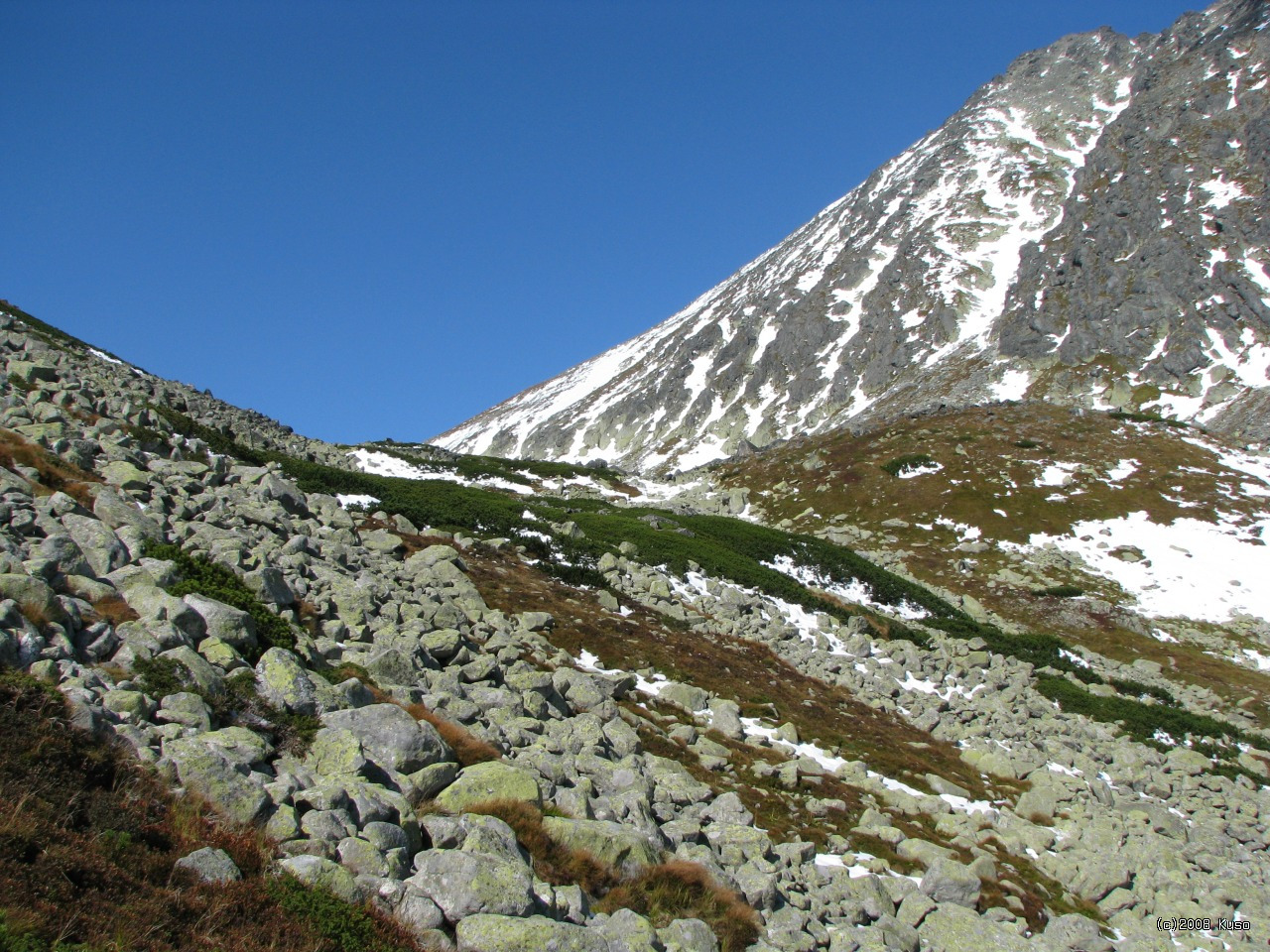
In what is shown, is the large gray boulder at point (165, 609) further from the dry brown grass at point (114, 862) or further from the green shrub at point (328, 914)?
the green shrub at point (328, 914)

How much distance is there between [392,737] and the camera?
9281 mm

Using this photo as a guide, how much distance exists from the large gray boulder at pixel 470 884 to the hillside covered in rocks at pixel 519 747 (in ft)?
0.10

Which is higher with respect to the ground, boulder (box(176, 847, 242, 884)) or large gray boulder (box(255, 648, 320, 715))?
large gray boulder (box(255, 648, 320, 715))

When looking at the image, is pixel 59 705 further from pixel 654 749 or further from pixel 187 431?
pixel 187 431

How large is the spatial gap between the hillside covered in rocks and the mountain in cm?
8785

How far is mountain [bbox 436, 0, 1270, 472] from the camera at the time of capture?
117 meters

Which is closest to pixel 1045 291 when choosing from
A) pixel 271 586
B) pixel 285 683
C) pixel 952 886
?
pixel 952 886

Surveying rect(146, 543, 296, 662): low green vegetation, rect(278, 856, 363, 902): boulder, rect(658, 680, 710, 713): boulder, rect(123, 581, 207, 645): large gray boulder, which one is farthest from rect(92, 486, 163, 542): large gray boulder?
rect(658, 680, 710, 713): boulder

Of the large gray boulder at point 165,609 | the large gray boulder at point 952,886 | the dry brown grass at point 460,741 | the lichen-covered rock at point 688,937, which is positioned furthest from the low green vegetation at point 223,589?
the large gray boulder at point 952,886

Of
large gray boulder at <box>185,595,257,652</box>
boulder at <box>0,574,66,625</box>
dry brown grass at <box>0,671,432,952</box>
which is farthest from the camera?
large gray boulder at <box>185,595,257,652</box>

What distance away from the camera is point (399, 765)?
29.7 feet

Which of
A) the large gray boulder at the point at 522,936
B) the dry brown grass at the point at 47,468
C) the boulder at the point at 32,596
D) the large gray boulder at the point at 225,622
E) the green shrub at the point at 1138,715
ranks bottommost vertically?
the green shrub at the point at 1138,715

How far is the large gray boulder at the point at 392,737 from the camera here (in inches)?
358

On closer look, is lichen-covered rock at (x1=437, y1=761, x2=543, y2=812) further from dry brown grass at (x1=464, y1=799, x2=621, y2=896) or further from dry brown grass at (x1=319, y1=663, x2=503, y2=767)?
dry brown grass at (x1=319, y1=663, x2=503, y2=767)
